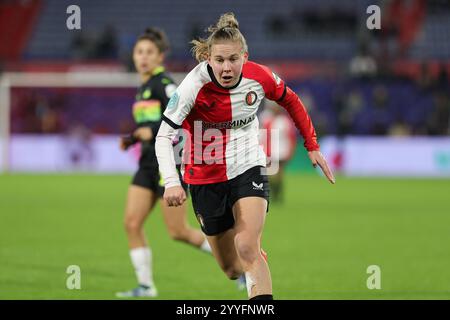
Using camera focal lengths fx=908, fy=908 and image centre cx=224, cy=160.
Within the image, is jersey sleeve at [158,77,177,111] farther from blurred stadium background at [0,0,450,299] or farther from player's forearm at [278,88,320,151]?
player's forearm at [278,88,320,151]

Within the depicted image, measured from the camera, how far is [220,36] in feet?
19.9

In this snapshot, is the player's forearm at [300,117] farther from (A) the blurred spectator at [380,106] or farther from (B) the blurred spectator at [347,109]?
(A) the blurred spectator at [380,106]

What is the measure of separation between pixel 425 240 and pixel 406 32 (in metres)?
22.1

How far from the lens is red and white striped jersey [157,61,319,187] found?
6.18 meters

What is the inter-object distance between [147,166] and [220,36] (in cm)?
249

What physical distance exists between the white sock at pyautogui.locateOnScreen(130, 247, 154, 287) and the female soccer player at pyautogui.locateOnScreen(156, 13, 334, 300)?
5.21ft

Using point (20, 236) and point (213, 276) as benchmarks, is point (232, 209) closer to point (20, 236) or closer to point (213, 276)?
point (213, 276)

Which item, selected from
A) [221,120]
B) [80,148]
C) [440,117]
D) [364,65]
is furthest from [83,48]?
[221,120]

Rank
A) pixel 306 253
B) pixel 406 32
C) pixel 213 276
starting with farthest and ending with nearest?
pixel 406 32 → pixel 306 253 → pixel 213 276

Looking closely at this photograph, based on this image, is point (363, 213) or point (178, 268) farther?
point (363, 213)

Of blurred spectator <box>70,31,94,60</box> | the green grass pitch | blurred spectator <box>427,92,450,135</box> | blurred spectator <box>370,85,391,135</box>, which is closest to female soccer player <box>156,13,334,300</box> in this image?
the green grass pitch

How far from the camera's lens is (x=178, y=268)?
983cm

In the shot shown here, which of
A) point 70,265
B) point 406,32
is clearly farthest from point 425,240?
point 406,32

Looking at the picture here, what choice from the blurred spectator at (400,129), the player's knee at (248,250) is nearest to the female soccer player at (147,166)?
the player's knee at (248,250)
